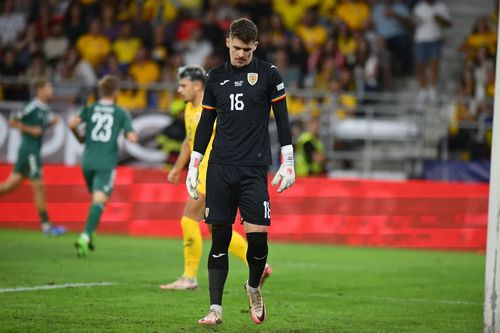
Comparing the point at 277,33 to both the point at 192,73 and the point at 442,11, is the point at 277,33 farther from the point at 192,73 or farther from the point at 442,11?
the point at 192,73

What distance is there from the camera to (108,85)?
1498cm

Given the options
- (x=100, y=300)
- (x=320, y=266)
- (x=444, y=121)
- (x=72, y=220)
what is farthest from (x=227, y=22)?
(x=100, y=300)

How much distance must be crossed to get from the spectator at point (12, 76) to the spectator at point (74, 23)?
4.80ft

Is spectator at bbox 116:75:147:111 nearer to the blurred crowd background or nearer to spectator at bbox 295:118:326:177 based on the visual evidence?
the blurred crowd background

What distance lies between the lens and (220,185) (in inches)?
336

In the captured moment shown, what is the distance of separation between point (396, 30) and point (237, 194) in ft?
58.2

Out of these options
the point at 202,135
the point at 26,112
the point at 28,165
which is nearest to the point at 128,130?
the point at 28,165

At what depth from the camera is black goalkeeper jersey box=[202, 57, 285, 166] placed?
28.0 ft

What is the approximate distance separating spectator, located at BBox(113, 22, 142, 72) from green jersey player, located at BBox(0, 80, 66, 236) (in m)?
6.34

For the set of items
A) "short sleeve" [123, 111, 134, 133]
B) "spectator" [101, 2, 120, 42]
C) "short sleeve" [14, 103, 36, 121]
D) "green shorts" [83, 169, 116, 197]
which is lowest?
"green shorts" [83, 169, 116, 197]

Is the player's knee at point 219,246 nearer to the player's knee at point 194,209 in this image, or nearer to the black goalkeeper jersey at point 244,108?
the black goalkeeper jersey at point 244,108

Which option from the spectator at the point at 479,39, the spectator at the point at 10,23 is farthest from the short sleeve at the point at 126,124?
the spectator at the point at 479,39

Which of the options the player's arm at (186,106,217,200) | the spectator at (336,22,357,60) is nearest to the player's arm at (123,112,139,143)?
the player's arm at (186,106,217,200)

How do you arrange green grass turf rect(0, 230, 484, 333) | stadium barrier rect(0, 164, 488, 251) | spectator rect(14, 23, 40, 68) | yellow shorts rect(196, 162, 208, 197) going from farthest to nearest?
spectator rect(14, 23, 40, 68) < stadium barrier rect(0, 164, 488, 251) < yellow shorts rect(196, 162, 208, 197) < green grass turf rect(0, 230, 484, 333)
